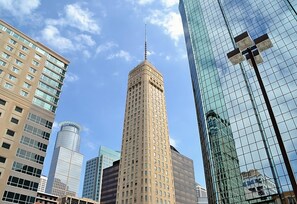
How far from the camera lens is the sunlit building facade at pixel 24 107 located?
181 feet

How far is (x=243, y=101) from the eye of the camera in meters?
69.6

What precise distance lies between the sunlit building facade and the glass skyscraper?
43898 millimetres

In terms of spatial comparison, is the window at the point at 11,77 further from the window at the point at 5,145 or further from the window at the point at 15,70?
the window at the point at 5,145

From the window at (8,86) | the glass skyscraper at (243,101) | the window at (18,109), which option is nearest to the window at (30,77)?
the window at (8,86)

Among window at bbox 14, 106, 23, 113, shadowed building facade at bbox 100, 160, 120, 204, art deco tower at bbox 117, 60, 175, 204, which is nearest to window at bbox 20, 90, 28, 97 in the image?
window at bbox 14, 106, 23, 113

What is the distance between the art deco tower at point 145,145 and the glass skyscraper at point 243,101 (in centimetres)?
2846

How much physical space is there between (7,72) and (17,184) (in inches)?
1083

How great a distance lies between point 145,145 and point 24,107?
53959mm

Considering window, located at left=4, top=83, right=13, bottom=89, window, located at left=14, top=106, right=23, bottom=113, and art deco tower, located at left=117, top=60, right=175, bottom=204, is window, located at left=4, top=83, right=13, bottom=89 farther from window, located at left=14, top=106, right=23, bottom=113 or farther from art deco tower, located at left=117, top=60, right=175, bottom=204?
art deco tower, located at left=117, top=60, right=175, bottom=204

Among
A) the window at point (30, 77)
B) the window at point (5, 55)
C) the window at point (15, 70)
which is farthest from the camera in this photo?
the window at point (30, 77)

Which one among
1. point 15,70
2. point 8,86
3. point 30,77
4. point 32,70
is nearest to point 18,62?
point 15,70

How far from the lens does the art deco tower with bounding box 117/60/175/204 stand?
9719 cm

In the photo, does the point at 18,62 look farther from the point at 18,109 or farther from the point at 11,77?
the point at 18,109

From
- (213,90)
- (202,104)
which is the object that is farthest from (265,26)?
(202,104)
